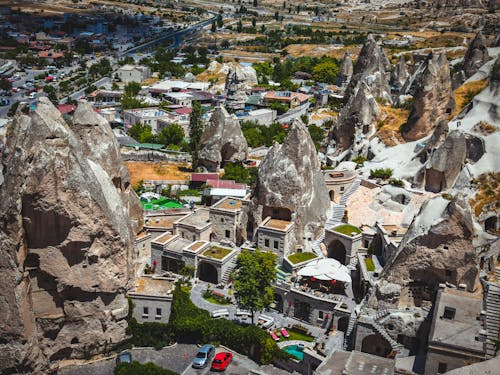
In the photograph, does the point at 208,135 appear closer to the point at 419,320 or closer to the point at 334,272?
the point at 334,272

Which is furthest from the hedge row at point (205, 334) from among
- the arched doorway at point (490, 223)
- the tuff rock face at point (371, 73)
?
the tuff rock face at point (371, 73)

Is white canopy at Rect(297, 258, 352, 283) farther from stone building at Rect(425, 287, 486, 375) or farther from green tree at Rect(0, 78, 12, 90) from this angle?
green tree at Rect(0, 78, 12, 90)

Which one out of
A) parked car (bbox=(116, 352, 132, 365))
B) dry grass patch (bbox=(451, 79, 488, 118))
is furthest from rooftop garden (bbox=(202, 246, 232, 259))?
dry grass patch (bbox=(451, 79, 488, 118))

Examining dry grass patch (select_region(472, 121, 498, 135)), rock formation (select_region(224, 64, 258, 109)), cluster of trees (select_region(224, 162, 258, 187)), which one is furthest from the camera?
rock formation (select_region(224, 64, 258, 109))

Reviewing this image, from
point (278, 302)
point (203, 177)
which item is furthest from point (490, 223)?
point (203, 177)

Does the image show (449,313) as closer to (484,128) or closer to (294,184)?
(294,184)
